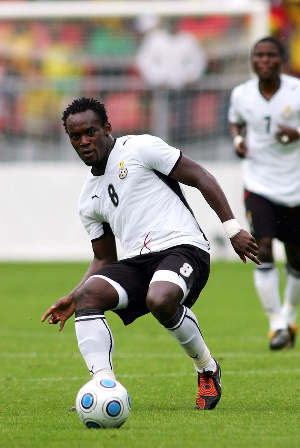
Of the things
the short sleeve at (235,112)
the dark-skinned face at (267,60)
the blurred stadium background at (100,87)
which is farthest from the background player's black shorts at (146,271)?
the blurred stadium background at (100,87)

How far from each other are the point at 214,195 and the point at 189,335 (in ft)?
2.87

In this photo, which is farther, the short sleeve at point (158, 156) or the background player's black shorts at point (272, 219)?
the background player's black shorts at point (272, 219)

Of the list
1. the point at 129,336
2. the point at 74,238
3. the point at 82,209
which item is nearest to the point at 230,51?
the point at 74,238

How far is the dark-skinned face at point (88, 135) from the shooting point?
6.45m

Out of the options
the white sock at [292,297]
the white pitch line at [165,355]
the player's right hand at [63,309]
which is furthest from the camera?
the white sock at [292,297]

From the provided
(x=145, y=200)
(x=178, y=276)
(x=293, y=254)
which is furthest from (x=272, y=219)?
(x=178, y=276)

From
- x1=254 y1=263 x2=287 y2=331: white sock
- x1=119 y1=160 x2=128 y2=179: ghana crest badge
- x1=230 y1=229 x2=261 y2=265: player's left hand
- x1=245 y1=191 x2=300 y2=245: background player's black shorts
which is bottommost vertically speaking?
x1=254 y1=263 x2=287 y2=331: white sock

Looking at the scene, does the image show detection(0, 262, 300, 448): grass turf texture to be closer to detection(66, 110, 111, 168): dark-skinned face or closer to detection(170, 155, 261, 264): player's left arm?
detection(170, 155, 261, 264): player's left arm

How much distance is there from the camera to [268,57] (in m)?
9.82

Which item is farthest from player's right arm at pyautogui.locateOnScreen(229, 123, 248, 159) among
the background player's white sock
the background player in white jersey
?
the background player's white sock

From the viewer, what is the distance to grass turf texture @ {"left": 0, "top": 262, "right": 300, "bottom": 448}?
5363mm

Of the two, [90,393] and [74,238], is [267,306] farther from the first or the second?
[74,238]

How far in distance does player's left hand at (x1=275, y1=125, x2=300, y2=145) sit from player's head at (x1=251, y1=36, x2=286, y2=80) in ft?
1.77

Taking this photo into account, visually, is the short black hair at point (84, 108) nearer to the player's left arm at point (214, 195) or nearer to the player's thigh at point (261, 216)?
the player's left arm at point (214, 195)
